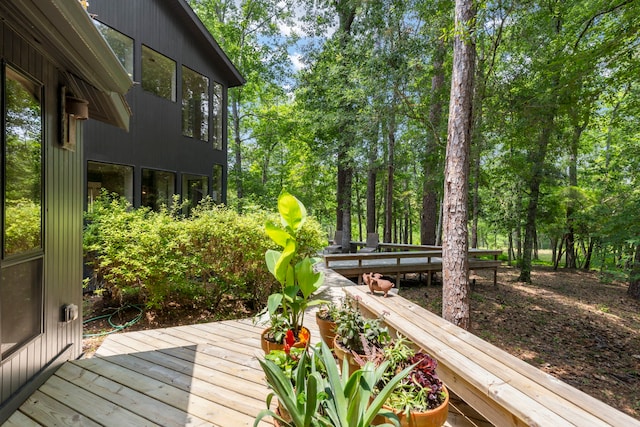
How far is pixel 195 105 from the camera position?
27.9 feet

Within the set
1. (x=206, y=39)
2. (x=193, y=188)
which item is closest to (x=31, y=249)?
(x=193, y=188)

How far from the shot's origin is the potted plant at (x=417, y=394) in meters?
1.41

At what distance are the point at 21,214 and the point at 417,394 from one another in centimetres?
274

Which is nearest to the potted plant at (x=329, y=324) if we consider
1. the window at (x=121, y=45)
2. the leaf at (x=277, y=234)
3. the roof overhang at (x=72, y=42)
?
the leaf at (x=277, y=234)

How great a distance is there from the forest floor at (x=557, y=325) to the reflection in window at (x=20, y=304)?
3.88 ft

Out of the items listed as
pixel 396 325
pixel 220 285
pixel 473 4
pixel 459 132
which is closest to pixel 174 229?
pixel 220 285

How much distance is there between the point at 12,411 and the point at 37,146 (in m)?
1.81

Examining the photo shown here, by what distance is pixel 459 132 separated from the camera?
360cm

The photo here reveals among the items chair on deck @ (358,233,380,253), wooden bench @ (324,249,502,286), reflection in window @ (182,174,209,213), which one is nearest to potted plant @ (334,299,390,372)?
wooden bench @ (324,249,502,286)

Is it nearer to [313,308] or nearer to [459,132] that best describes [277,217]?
[313,308]

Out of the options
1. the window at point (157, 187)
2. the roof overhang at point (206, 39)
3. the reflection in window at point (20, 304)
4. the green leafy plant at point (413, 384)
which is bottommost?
the green leafy plant at point (413, 384)

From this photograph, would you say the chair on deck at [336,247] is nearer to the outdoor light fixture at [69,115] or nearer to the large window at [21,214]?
the outdoor light fixture at [69,115]

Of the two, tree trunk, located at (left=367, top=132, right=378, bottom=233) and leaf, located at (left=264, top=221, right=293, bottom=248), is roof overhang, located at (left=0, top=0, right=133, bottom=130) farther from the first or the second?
tree trunk, located at (left=367, top=132, right=378, bottom=233)

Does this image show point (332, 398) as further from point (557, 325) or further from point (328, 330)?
point (557, 325)
